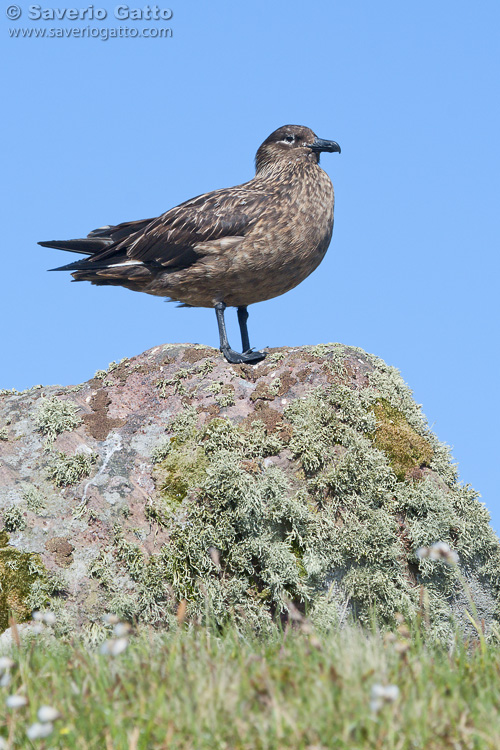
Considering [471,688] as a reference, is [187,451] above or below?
above

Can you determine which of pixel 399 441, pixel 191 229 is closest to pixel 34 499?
pixel 399 441

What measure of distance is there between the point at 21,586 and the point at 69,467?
0.94 m

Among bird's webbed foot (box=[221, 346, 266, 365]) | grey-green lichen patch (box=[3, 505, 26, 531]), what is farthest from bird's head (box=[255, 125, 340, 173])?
grey-green lichen patch (box=[3, 505, 26, 531])

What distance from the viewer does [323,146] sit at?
342 inches

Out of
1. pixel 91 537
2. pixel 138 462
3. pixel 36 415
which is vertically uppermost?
pixel 36 415

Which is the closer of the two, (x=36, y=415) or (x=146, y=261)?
(x=36, y=415)

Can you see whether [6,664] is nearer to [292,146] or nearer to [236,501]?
[236,501]

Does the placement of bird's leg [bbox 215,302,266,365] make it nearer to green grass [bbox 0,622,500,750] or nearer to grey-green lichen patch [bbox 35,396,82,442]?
grey-green lichen patch [bbox 35,396,82,442]

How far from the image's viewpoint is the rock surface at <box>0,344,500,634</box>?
566cm

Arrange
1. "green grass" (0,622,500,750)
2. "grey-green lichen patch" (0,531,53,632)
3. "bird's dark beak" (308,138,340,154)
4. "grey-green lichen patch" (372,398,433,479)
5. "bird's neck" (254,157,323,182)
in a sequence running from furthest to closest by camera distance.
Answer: "bird's dark beak" (308,138,340,154) < "bird's neck" (254,157,323,182) < "grey-green lichen patch" (372,398,433,479) < "grey-green lichen patch" (0,531,53,632) < "green grass" (0,622,500,750)

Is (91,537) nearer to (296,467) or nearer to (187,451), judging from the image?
(187,451)

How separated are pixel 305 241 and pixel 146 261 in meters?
1.63

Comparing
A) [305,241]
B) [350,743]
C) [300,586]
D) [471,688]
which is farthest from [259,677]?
[305,241]

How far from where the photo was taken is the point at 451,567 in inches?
240
